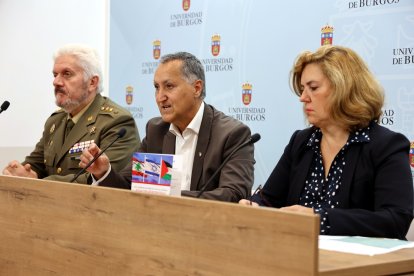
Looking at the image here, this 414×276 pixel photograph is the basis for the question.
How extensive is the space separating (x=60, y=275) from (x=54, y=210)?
0.21 meters

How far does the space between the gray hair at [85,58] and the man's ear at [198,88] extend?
0.87m

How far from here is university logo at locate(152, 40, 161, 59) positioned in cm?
507

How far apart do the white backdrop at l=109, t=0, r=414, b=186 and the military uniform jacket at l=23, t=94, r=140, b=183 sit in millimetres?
1012

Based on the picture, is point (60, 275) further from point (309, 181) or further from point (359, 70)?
point (359, 70)

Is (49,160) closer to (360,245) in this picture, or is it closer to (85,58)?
(85,58)

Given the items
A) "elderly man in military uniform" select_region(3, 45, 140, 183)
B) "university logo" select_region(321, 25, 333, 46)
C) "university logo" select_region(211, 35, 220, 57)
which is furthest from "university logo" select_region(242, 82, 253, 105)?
"elderly man in military uniform" select_region(3, 45, 140, 183)

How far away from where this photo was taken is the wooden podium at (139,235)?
4.88 feet

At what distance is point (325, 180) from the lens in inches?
101

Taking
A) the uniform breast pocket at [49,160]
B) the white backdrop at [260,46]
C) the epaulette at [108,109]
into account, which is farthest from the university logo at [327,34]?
the uniform breast pocket at [49,160]

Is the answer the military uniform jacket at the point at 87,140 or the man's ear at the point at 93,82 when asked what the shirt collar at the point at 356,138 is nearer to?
the military uniform jacket at the point at 87,140

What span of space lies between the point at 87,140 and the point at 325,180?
1507 mm

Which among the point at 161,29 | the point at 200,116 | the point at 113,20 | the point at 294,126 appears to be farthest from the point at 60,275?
the point at 113,20

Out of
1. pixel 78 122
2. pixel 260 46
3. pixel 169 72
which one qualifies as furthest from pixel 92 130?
pixel 260 46

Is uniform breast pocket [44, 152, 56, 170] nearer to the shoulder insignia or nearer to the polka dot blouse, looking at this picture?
the shoulder insignia
